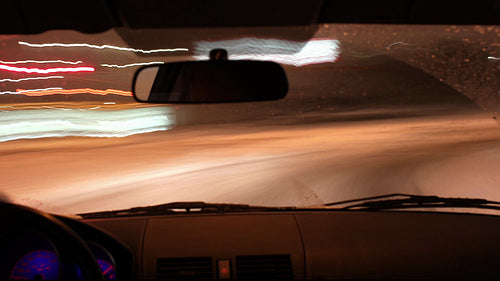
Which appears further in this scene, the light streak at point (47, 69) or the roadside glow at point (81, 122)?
the light streak at point (47, 69)

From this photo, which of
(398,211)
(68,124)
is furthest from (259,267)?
(68,124)

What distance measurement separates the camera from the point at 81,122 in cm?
1012

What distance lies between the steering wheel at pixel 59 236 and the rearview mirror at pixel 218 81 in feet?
4.09

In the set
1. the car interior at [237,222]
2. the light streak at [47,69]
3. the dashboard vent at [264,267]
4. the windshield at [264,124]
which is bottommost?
the dashboard vent at [264,267]

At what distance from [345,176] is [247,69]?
3860 mm

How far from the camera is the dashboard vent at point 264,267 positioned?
3.56m

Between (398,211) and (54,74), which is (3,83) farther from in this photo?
(398,211)

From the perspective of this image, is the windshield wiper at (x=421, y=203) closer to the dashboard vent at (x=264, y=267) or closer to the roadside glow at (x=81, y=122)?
the dashboard vent at (x=264, y=267)

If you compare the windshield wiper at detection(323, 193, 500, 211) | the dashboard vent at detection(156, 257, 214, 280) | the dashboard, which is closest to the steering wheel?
the dashboard

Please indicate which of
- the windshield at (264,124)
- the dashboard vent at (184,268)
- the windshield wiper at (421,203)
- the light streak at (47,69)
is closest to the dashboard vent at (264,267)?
the dashboard vent at (184,268)

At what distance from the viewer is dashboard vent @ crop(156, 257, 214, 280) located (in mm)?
3557

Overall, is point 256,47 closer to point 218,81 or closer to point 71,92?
point 71,92

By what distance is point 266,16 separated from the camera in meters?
4.33

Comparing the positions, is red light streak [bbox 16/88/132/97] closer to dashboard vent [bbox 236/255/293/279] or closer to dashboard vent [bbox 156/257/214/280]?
dashboard vent [bbox 156/257/214/280]
